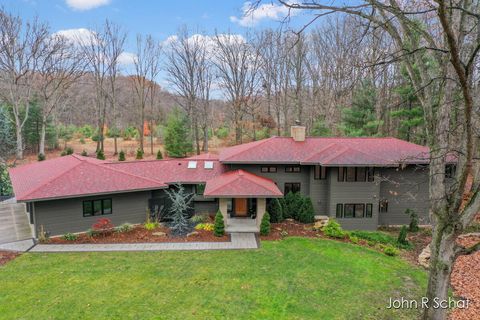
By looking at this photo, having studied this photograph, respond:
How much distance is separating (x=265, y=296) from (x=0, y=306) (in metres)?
7.89

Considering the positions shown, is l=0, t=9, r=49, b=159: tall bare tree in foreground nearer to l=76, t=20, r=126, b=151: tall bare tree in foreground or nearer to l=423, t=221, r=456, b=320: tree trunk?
l=76, t=20, r=126, b=151: tall bare tree in foreground

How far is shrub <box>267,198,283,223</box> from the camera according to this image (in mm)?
16406

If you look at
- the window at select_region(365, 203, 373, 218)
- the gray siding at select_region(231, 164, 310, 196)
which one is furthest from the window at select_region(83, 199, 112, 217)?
the window at select_region(365, 203, 373, 218)

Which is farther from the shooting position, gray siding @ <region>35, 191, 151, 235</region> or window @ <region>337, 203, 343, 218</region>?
window @ <region>337, 203, 343, 218</region>

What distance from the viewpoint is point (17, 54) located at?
29.6 meters

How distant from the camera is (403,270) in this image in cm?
1188

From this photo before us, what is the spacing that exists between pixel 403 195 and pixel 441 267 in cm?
1088

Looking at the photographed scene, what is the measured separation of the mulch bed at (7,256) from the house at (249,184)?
1.55m

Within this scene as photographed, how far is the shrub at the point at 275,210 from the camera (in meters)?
16.4

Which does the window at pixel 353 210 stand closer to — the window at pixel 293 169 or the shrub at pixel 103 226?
the window at pixel 293 169

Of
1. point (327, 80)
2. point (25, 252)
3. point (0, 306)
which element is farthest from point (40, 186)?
point (327, 80)

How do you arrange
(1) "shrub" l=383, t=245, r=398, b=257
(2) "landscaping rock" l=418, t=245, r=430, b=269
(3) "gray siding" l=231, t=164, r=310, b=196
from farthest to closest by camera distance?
(3) "gray siding" l=231, t=164, r=310, b=196, (1) "shrub" l=383, t=245, r=398, b=257, (2) "landscaping rock" l=418, t=245, r=430, b=269

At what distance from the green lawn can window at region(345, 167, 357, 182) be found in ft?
14.1

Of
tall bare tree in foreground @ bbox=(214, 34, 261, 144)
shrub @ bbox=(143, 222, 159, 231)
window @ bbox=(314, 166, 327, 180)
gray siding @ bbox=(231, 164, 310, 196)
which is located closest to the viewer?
shrub @ bbox=(143, 222, 159, 231)
